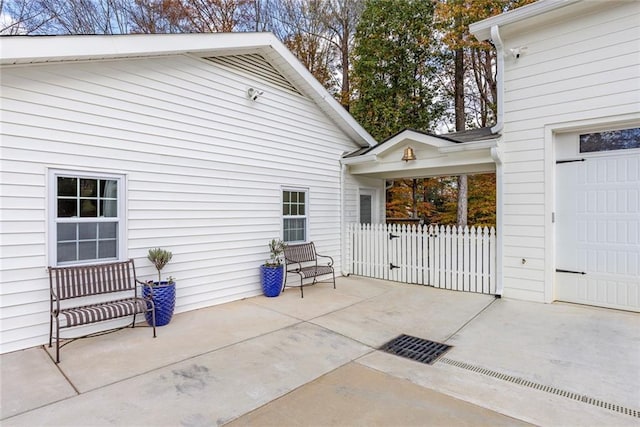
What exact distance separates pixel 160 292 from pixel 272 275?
6.44ft

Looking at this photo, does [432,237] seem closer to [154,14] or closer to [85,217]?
[85,217]

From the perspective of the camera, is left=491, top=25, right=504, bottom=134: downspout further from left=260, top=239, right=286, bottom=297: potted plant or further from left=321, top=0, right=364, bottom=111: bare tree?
left=321, top=0, right=364, bottom=111: bare tree

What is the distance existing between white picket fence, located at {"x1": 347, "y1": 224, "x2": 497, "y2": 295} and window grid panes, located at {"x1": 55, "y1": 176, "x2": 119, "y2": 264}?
4.94 metres

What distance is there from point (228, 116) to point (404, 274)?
4.58 meters

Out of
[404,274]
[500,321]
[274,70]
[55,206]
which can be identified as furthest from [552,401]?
[274,70]

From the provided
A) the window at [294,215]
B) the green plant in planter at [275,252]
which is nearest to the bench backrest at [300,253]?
the green plant in planter at [275,252]

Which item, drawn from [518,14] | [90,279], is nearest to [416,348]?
[90,279]

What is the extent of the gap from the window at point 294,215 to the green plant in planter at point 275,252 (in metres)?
0.40

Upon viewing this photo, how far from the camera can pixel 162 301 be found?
4.39 m

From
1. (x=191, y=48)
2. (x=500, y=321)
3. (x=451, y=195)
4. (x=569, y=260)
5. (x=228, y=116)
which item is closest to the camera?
(x=500, y=321)

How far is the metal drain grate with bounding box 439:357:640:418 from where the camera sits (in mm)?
2564

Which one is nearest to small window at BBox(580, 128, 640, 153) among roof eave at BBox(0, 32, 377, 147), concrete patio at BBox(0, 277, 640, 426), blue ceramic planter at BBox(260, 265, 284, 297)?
concrete patio at BBox(0, 277, 640, 426)

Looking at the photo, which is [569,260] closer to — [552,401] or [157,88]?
[552,401]

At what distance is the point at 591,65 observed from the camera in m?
4.97
